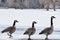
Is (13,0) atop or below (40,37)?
atop

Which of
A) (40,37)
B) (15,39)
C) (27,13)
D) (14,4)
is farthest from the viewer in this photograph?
(27,13)

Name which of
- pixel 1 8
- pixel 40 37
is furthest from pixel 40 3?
pixel 40 37

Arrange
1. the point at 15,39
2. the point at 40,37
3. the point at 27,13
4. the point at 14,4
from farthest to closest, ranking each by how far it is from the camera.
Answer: the point at 27,13 < the point at 14,4 < the point at 40,37 < the point at 15,39

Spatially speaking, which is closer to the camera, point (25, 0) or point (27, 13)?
point (25, 0)

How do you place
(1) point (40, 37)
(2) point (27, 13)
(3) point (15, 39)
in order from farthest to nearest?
(2) point (27, 13)
(1) point (40, 37)
(3) point (15, 39)

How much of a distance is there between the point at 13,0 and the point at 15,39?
3.94 metres

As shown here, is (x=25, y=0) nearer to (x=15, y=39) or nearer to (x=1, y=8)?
(x=1, y=8)

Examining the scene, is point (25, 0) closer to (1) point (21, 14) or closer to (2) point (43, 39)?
(1) point (21, 14)

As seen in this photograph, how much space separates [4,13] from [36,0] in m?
1.17

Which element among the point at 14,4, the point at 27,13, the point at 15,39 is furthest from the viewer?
the point at 27,13

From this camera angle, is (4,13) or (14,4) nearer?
(14,4)

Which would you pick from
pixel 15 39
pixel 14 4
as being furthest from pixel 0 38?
pixel 14 4

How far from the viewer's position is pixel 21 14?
26.4ft

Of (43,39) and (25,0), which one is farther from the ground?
(25,0)
